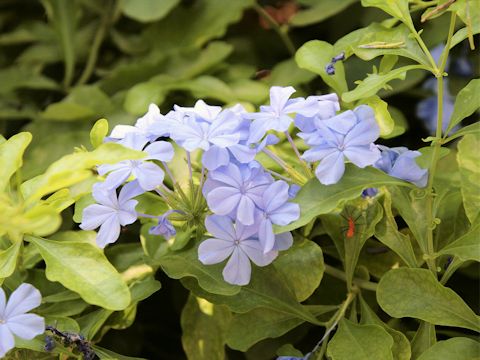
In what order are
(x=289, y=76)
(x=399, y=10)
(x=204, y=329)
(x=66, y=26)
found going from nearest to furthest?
(x=399, y=10) < (x=204, y=329) < (x=289, y=76) < (x=66, y=26)

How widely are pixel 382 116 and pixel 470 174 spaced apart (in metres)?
0.10

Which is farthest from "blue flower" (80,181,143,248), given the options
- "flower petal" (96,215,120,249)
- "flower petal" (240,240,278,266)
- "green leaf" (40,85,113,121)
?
"green leaf" (40,85,113,121)

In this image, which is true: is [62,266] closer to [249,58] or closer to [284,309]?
[284,309]

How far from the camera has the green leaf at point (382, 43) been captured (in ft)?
2.09

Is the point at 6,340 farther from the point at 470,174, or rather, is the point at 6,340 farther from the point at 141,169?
the point at 470,174

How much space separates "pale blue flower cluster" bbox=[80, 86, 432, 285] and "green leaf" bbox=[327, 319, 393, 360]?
10 centimetres

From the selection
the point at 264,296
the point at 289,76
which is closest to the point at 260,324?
the point at 264,296

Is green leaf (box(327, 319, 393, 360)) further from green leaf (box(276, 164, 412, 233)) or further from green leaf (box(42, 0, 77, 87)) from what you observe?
green leaf (box(42, 0, 77, 87))

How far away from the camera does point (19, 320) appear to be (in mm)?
542

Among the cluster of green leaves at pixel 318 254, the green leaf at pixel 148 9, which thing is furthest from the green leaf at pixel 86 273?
the green leaf at pixel 148 9

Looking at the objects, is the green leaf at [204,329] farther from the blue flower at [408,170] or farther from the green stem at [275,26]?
the green stem at [275,26]

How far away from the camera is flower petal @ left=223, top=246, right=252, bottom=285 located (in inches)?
23.4

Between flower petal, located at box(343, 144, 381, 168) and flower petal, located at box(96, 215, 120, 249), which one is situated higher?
flower petal, located at box(343, 144, 381, 168)

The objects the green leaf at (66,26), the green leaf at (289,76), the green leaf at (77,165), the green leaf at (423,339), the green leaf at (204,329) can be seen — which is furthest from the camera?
the green leaf at (66,26)
